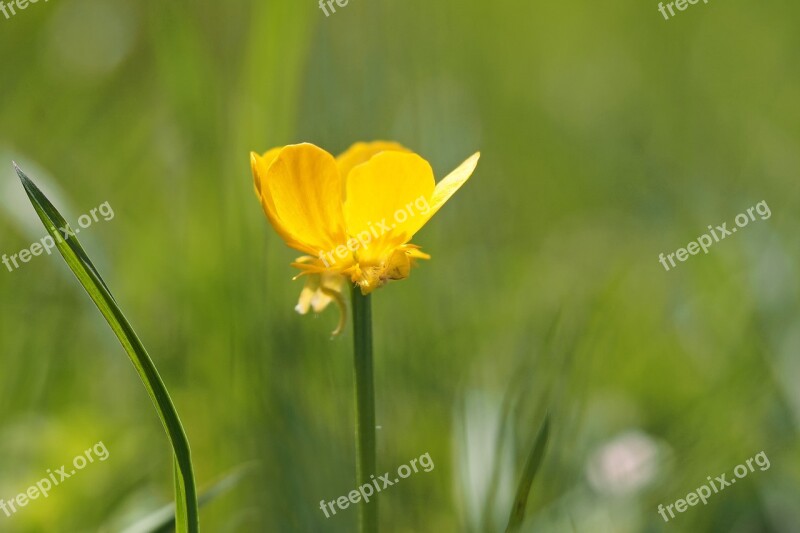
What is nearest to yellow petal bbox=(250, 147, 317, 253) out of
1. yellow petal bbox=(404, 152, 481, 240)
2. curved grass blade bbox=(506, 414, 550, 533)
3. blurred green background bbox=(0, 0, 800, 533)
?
yellow petal bbox=(404, 152, 481, 240)

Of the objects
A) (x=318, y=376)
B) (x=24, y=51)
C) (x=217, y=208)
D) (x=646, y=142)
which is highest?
(x=24, y=51)

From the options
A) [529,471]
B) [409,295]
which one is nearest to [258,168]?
[529,471]

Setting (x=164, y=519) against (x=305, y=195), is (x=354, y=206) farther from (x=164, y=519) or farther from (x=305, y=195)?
(x=164, y=519)

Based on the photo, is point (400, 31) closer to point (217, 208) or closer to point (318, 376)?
point (217, 208)

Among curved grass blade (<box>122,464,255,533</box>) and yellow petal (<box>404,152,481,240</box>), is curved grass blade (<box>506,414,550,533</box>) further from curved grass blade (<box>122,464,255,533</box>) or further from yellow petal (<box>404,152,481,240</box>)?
curved grass blade (<box>122,464,255,533</box>)

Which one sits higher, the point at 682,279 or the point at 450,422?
the point at 682,279

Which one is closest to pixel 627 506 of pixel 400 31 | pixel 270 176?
pixel 270 176
